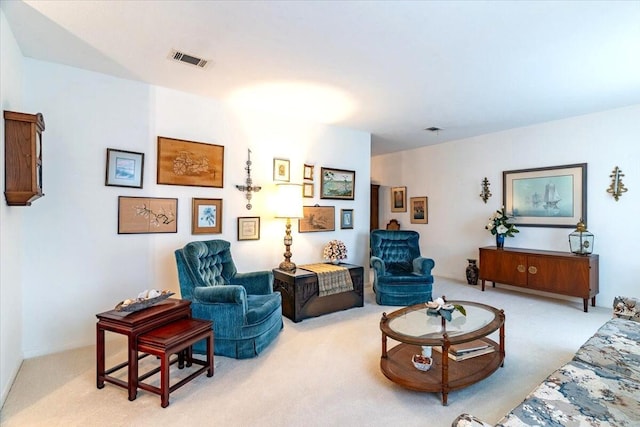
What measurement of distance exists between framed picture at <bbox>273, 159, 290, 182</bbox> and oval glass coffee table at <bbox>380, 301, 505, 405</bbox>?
2.43 m

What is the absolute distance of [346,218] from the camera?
5133 mm

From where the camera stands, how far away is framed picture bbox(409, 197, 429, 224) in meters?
6.49

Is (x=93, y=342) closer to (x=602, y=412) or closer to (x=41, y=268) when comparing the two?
(x=41, y=268)

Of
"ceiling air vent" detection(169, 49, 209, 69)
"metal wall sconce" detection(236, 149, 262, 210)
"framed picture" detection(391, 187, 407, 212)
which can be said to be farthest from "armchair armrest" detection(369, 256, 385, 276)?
"ceiling air vent" detection(169, 49, 209, 69)

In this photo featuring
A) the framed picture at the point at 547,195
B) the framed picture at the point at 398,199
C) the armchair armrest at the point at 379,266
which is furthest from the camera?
the framed picture at the point at 398,199

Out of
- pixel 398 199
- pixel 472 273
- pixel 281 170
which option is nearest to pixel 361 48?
pixel 281 170

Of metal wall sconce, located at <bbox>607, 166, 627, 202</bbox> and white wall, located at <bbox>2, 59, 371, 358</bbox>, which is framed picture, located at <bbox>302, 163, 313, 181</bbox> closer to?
white wall, located at <bbox>2, 59, 371, 358</bbox>

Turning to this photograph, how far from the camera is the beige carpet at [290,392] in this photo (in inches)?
78.2

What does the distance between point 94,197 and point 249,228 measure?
164cm

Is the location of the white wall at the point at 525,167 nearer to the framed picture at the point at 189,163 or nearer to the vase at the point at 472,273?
the vase at the point at 472,273

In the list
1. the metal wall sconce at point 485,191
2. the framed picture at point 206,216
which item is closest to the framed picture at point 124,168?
the framed picture at point 206,216

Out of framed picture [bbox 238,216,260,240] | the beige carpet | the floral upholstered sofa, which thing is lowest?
the beige carpet

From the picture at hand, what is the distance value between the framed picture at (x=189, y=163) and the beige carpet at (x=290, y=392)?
160cm

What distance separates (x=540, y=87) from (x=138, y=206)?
4.36 metres
